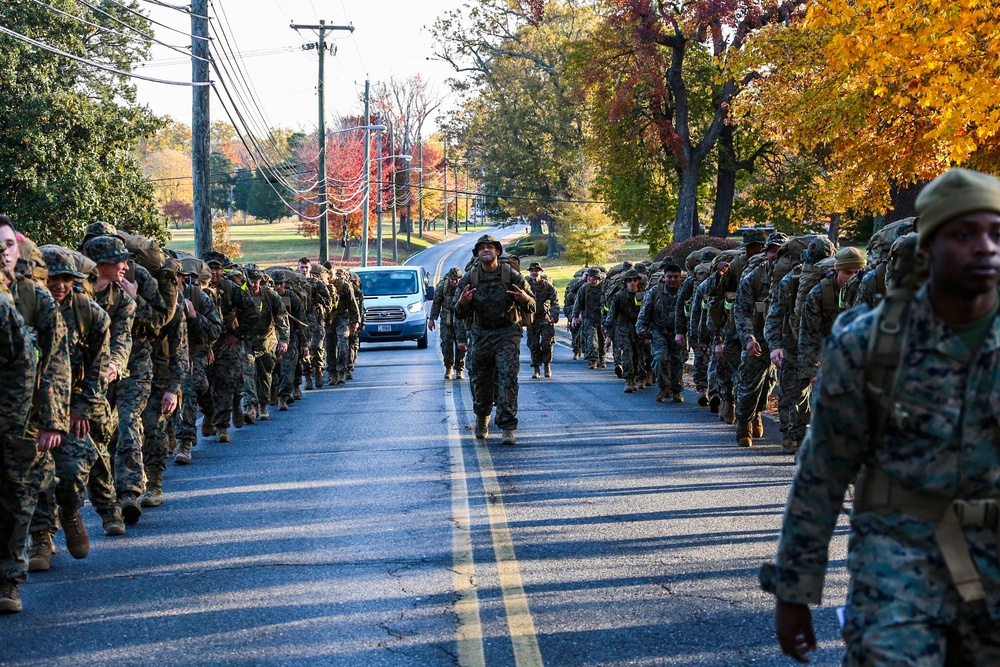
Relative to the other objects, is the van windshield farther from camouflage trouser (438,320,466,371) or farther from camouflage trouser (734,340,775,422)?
camouflage trouser (734,340,775,422)

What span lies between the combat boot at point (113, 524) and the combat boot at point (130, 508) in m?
0.25

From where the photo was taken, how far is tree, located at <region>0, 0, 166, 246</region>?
3103cm

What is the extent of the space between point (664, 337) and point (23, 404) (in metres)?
11.9

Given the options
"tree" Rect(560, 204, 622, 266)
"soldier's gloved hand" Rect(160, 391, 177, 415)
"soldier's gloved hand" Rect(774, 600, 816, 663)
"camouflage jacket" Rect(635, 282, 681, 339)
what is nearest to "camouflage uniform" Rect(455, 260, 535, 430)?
"soldier's gloved hand" Rect(160, 391, 177, 415)

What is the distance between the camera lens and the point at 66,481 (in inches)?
293

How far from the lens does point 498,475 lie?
10.6 metres

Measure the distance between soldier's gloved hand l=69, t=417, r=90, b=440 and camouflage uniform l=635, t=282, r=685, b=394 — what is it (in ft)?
34.9

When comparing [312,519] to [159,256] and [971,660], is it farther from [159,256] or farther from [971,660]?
[971,660]

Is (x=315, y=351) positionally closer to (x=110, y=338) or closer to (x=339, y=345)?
(x=339, y=345)

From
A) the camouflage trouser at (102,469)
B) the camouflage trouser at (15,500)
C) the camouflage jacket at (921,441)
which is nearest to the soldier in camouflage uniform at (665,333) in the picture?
the camouflage trouser at (102,469)

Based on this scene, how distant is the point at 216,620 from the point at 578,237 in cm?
5682

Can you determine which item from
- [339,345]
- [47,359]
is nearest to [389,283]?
[339,345]

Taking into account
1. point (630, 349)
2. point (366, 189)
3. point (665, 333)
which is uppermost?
point (366, 189)

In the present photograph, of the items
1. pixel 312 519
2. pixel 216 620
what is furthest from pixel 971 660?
pixel 312 519
